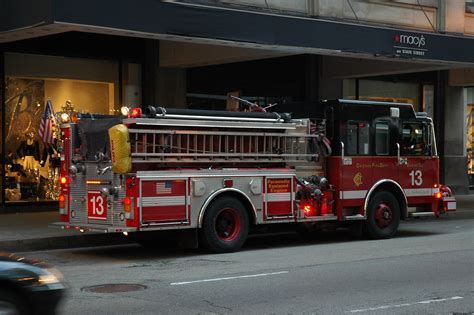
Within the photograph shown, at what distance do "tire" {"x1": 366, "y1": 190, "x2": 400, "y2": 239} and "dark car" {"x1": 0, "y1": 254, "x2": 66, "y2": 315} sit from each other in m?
9.68

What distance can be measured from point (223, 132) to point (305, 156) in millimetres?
2010

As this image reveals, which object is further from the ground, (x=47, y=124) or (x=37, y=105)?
(x=37, y=105)

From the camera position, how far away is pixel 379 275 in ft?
34.3

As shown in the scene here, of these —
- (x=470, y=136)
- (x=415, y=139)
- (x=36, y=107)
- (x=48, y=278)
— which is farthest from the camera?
(x=470, y=136)

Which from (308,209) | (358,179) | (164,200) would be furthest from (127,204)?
(358,179)

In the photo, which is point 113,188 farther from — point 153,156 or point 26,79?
point 26,79

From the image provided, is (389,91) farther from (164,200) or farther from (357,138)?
(164,200)

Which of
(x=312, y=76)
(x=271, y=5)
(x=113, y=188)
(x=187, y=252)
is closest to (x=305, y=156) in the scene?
(x=187, y=252)

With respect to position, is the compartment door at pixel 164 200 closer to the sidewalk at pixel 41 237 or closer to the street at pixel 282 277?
the street at pixel 282 277

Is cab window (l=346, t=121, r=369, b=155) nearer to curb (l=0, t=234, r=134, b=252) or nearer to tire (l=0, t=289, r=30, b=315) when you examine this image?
curb (l=0, t=234, r=134, b=252)

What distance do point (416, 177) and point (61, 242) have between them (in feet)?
23.7

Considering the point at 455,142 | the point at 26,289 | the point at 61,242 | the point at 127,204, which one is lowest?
the point at 61,242

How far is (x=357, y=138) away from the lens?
14.9 meters

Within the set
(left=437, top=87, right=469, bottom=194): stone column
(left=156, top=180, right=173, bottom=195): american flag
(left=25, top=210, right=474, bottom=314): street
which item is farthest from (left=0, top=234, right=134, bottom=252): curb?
(left=437, top=87, right=469, bottom=194): stone column
